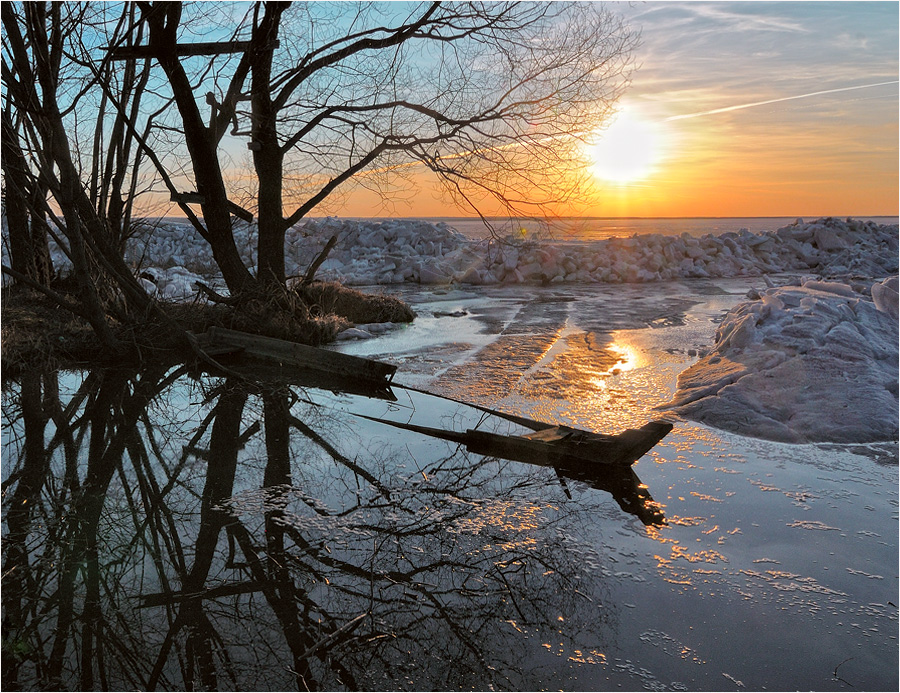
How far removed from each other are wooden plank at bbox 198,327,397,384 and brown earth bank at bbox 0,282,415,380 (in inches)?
18.6

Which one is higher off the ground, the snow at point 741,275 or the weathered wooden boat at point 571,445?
the snow at point 741,275

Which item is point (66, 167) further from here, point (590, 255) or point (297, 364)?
point (590, 255)

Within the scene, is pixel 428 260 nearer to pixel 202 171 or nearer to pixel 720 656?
pixel 202 171

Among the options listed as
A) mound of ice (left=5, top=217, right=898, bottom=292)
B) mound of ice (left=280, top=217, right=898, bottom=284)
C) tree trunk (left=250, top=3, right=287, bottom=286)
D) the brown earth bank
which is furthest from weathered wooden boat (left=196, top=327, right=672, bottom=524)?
mound of ice (left=280, top=217, right=898, bottom=284)

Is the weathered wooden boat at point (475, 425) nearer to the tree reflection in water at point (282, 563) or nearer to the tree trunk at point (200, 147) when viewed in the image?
the tree reflection in water at point (282, 563)

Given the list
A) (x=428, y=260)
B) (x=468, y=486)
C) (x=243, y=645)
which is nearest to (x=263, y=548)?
(x=243, y=645)

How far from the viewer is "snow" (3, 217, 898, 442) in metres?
6.20

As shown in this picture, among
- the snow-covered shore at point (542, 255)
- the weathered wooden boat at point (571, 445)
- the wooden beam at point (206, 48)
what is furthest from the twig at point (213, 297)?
the snow-covered shore at point (542, 255)

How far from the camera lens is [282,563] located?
3582mm

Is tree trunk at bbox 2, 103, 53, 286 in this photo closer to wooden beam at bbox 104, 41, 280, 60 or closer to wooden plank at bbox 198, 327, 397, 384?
wooden beam at bbox 104, 41, 280, 60

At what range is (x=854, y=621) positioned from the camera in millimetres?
3217

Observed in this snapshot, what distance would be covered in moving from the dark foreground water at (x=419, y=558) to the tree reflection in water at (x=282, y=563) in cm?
1

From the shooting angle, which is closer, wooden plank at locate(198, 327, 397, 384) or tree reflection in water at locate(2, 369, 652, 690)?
tree reflection in water at locate(2, 369, 652, 690)

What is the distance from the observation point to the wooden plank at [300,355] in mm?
7555
